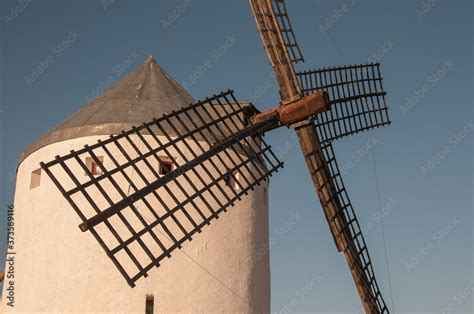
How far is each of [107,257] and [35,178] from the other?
152 cm

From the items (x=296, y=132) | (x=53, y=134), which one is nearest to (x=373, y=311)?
(x=296, y=132)

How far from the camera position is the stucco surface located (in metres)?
6.46

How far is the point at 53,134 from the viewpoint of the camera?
7191 mm

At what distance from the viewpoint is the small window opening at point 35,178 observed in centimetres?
726

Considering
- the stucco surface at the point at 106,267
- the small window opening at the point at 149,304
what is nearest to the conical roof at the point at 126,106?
the stucco surface at the point at 106,267

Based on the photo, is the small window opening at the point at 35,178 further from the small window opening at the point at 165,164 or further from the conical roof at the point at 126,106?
the small window opening at the point at 165,164

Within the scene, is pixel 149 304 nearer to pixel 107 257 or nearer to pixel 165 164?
pixel 107 257

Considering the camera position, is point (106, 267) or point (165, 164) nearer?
point (106, 267)

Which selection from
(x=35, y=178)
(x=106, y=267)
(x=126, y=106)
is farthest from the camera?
(x=126, y=106)

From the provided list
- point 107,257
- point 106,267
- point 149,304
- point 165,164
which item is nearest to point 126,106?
point 165,164

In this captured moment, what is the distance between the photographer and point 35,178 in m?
7.30

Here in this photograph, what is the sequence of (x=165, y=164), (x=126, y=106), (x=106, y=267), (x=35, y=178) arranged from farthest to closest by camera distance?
(x=126, y=106) < (x=35, y=178) < (x=165, y=164) < (x=106, y=267)

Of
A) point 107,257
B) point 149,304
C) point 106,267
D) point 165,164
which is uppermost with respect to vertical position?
point 165,164

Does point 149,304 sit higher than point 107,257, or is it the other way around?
point 107,257
